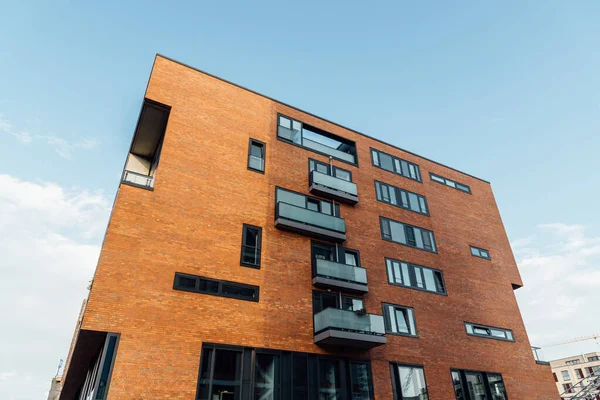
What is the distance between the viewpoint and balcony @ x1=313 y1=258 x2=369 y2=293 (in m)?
18.6

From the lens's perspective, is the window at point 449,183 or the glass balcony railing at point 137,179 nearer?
the glass balcony railing at point 137,179

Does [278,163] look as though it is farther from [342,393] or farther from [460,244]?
[460,244]

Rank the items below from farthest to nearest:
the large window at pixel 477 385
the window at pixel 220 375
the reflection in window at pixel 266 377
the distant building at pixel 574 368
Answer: the distant building at pixel 574 368
the large window at pixel 477 385
the reflection in window at pixel 266 377
the window at pixel 220 375

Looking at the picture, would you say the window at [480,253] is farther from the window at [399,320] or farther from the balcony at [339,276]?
the balcony at [339,276]

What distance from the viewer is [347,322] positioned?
1716 cm

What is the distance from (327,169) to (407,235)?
6153 millimetres

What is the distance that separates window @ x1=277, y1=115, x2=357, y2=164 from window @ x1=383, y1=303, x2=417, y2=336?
8.86 metres

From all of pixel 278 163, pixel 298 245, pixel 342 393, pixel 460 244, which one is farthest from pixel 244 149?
pixel 460 244

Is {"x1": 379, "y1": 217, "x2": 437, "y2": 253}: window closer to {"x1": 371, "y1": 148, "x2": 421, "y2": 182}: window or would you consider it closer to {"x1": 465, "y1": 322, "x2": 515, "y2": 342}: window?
{"x1": 371, "y1": 148, "x2": 421, "y2": 182}: window

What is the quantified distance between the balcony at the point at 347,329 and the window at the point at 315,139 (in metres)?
9.74

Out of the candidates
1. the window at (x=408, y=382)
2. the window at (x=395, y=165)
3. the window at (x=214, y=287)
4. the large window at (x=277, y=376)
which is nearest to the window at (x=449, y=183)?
the window at (x=395, y=165)

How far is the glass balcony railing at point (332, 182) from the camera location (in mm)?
21405

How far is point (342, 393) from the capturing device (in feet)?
55.3

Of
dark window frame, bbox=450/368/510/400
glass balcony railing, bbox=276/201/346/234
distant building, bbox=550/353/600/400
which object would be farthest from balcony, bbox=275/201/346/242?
distant building, bbox=550/353/600/400
